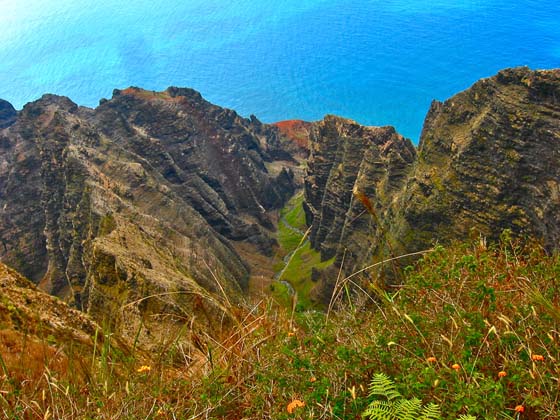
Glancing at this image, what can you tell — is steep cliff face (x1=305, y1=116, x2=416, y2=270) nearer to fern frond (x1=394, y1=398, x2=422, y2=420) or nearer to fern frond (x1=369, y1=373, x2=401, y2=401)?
fern frond (x1=369, y1=373, x2=401, y2=401)

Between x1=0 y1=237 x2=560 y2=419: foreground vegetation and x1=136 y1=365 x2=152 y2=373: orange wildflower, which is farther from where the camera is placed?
x1=136 y1=365 x2=152 y2=373: orange wildflower

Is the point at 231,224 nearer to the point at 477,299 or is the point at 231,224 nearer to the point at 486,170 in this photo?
the point at 486,170

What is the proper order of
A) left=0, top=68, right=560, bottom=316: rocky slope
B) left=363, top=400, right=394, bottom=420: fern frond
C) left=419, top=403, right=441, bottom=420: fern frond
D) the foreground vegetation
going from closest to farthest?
left=419, top=403, right=441, bottom=420: fern frond < left=363, top=400, right=394, bottom=420: fern frond < the foreground vegetation < left=0, top=68, right=560, bottom=316: rocky slope

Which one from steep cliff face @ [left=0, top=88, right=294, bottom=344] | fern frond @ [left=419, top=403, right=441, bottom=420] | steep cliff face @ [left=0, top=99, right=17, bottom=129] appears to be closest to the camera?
fern frond @ [left=419, top=403, right=441, bottom=420]

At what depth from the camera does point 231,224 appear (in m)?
126

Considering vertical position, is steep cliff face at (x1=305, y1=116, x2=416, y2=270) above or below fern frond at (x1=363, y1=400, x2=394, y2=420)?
above

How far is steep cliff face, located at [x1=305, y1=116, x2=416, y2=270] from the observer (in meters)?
66.3

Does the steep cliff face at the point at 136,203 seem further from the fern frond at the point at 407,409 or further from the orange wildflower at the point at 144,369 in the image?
the fern frond at the point at 407,409

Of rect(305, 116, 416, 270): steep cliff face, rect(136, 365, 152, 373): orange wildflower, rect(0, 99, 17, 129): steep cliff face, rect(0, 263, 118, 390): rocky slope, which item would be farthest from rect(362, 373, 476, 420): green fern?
rect(0, 99, 17, 129): steep cliff face

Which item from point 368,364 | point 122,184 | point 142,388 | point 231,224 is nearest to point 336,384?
point 368,364

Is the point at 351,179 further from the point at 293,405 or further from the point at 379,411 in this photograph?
the point at 379,411

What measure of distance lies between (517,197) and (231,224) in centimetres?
9507

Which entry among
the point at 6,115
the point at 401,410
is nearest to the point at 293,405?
the point at 401,410

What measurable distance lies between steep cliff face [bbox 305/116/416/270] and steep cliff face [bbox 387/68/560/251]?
6.72 metres
